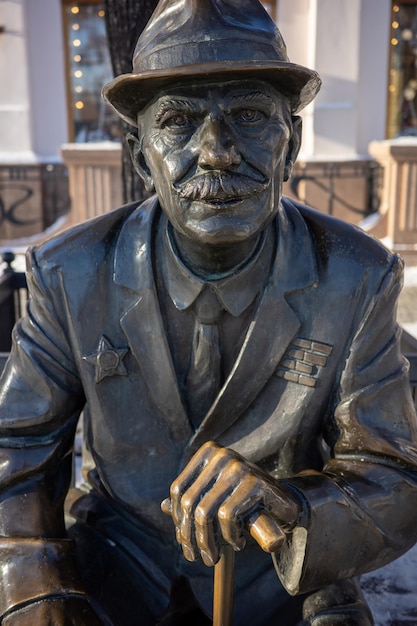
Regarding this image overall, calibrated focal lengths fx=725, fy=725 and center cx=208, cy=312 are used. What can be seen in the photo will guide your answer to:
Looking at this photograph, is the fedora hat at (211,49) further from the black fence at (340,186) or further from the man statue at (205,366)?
the black fence at (340,186)

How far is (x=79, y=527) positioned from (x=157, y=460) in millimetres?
355

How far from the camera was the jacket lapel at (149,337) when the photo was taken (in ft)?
5.85

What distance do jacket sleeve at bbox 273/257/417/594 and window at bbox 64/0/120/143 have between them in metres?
10.7

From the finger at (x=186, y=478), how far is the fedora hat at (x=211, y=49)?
797 mm

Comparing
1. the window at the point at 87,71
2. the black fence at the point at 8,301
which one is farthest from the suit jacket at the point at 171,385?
the window at the point at 87,71

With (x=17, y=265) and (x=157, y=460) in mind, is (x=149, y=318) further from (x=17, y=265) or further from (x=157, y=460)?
(x=17, y=265)

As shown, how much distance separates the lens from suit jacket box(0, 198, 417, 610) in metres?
1.76

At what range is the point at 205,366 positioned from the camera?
5.91 ft

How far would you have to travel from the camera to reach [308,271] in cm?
182

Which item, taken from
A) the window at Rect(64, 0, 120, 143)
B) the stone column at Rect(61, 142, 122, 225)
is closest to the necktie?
the stone column at Rect(61, 142, 122, 225)

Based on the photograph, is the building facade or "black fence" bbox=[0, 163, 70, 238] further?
"black fence" bbox=[0, 163, 70, 238]

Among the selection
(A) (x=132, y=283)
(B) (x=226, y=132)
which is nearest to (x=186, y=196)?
(B) (x=226, y=132)

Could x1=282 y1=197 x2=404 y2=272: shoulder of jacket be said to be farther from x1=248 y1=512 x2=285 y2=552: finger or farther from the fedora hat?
x1=248 y1=512 x2=285 y2=552: finger

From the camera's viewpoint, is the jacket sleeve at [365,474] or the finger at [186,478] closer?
the finger at [186,478]
